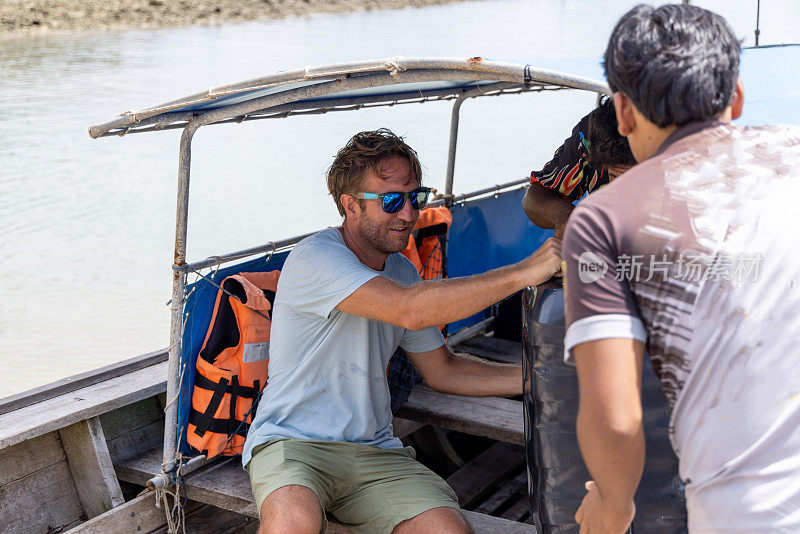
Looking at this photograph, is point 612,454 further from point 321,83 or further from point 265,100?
point 265,100

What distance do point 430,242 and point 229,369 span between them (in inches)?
51.4

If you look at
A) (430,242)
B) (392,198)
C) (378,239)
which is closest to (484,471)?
(430,242)

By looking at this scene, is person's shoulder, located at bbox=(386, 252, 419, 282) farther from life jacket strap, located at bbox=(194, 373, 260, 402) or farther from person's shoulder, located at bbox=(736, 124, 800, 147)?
person's shoulder, located at bbox=(736, 124, 800, 147)

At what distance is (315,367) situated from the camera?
263cm

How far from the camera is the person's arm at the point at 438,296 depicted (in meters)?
2.08

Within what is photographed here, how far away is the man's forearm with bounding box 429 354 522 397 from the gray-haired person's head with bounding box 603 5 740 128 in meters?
1.61

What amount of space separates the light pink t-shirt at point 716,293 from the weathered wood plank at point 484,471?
268 centimetres

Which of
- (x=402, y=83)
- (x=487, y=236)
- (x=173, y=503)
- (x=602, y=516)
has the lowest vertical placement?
(x=173, y=503)

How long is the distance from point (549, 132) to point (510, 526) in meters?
18.3

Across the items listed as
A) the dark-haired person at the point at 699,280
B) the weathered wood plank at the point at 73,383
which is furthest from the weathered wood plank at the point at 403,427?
the dark-haired person at the point at 699,280

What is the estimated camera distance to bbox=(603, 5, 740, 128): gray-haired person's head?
1221mm

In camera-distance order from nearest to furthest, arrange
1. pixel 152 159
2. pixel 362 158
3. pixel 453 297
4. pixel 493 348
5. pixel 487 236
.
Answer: pixel 453 297 < pixel 362 158 < pixel 493 348 < pixel 487 236 < pixel 152 159

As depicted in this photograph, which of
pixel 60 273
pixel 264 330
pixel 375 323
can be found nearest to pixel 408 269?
pixel 375 323

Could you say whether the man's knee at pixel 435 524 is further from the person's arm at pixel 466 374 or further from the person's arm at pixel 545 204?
the person's arm at pixel 545 204
